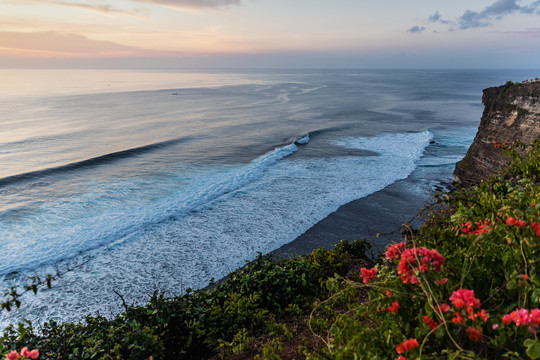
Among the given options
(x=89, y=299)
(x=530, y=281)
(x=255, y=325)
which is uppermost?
(x=530, y=281)

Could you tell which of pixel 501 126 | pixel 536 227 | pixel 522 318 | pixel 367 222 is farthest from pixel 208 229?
pixel 501 126

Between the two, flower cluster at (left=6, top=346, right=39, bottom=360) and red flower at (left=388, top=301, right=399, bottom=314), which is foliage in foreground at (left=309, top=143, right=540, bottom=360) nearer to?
red flower at (left=388, top=301, right=399, bottom=314)

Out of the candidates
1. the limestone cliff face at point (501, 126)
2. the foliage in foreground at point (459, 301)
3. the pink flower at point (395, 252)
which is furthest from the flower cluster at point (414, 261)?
the limestone cliff face at point (501, 126)

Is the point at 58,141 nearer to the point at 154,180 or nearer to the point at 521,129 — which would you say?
the point at 154,180

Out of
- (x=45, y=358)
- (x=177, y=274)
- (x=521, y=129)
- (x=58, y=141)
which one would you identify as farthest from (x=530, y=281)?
(x=58, y=141)

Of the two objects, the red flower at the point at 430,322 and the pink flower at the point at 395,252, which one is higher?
the pink flower at the point at 395,252

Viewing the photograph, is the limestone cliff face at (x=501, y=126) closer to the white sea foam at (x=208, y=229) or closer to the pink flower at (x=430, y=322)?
the white sea foam at (x=208, y=229)
